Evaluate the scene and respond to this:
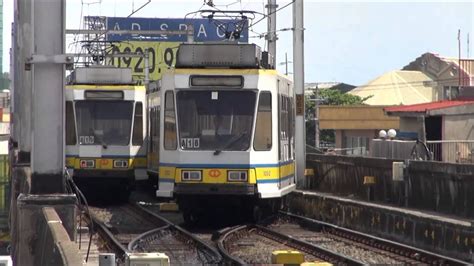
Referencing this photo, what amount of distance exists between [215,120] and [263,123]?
91 cm

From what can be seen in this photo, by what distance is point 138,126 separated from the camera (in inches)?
990

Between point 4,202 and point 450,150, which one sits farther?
point 4,202

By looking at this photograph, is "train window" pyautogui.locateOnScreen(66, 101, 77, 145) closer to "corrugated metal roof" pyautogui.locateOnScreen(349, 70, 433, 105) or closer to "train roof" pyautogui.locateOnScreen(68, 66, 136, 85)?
Result: "train roof" pyautogui.locateOnScreen(68, 66, 136, 85)

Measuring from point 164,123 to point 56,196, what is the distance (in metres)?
6.76

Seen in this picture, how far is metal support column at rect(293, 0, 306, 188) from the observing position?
25844 mm

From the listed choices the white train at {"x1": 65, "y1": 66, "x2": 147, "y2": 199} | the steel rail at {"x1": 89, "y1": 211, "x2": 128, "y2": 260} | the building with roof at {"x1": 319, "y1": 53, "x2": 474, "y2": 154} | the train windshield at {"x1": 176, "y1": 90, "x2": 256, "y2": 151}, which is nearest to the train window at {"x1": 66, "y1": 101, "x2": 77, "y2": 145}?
the white train at {"x1": 65, "y1": 66, "x2": 147, "y2": 199}

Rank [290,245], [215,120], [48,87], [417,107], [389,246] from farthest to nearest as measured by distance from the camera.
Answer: [417,107], [215,120], [290,245], [389,246], [48,87]

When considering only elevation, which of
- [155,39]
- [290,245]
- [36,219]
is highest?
[155,39]

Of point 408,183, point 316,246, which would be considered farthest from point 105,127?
point 316,246

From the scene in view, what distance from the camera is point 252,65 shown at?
1828cm

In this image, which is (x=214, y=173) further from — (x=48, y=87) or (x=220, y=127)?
(x=48, y=87)

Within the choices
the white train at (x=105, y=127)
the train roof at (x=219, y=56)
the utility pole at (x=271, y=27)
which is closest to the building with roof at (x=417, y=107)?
the utility pole at (x=271, y=27)

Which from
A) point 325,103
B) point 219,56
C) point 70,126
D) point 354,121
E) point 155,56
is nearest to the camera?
point 219,56

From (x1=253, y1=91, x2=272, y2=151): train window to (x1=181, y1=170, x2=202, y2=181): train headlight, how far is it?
115 centimetres
